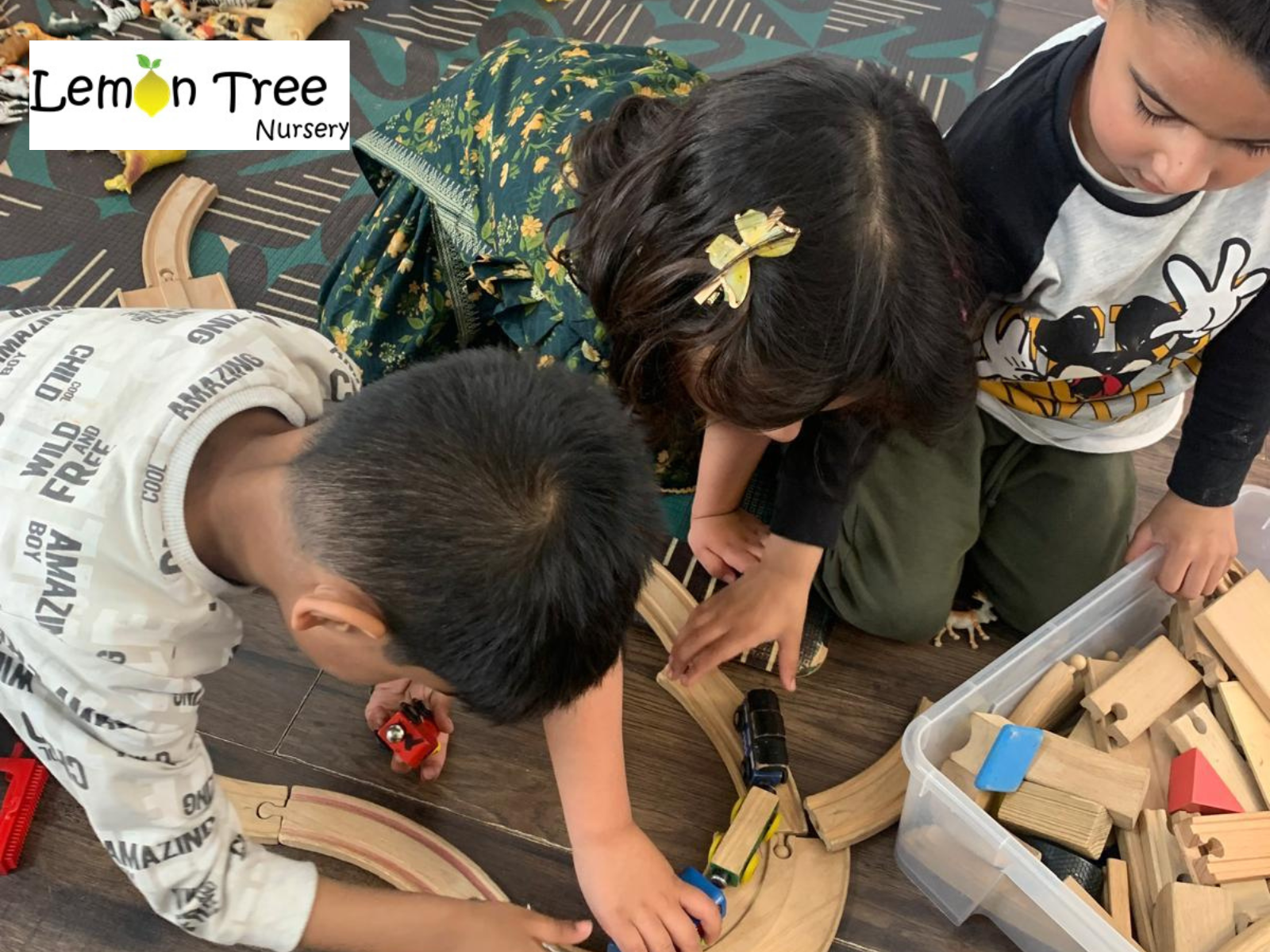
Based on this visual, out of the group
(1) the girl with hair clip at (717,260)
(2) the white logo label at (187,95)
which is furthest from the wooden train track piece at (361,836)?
(2) the white logo label at (187,95)

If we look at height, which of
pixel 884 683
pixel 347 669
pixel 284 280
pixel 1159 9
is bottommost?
pixel 884 683

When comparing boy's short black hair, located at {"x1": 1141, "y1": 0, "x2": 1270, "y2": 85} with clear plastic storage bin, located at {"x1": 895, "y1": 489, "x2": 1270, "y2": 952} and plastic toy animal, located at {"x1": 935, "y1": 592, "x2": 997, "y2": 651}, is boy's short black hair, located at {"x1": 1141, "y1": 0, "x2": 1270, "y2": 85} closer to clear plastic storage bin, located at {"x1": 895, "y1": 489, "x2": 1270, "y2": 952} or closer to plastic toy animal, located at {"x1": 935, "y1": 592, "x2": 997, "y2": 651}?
clear plastic storage bin, located at {"x1": 895, "y1": 489, "x2": 1270, "y2": 952}

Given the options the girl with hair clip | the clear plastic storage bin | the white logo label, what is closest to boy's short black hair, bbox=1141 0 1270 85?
the girl with hair clip

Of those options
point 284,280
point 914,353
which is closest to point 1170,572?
point 914,353

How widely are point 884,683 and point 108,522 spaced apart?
0.67 m

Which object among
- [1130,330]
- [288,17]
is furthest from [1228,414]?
[288,17]

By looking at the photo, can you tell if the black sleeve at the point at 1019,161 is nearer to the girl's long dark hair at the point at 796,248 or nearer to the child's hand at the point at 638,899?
the girl's long dark hair at the point at 796,248

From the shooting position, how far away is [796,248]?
570mm

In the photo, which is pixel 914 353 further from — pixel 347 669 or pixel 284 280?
pixel 284 280

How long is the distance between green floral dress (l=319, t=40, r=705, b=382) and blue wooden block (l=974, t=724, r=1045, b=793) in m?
0.42

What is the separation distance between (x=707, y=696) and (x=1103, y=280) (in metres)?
0.47

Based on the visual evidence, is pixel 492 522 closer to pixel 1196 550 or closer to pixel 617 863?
pixel 617 863

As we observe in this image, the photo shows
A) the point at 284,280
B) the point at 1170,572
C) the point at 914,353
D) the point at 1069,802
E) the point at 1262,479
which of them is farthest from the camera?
the point at 284,280

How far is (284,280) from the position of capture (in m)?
1.20
